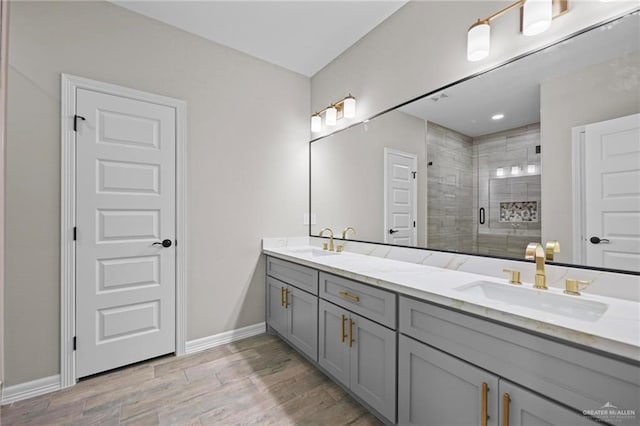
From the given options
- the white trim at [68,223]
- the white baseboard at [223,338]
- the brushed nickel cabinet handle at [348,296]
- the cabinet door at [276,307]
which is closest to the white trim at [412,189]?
the brushed nickel cabinet handle at [348,296]

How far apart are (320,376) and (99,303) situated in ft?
5.51

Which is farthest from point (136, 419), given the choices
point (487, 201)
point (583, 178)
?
point (583, 178)

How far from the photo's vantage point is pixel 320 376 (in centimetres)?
202

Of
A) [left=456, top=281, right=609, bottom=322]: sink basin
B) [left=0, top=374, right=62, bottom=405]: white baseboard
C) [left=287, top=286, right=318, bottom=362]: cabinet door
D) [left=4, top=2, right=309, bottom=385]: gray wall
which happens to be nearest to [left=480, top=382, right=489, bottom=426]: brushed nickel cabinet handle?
[left=456, top=281, right=609, bottom=322]: sink basin

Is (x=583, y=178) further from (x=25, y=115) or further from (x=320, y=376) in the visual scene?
(x=25, y=115)

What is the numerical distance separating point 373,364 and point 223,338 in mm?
1585

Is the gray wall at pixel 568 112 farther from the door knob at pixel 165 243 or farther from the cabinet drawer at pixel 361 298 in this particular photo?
the door knob at pixel 165 243

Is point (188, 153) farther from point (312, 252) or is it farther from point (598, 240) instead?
point (598, 240)

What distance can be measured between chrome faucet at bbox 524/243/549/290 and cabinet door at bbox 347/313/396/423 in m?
0.70

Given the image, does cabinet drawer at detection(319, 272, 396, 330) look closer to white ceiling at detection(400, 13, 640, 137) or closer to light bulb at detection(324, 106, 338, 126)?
white ceiling at detection(400, 13, 640, 137)

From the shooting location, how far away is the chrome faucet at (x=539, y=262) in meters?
1.27

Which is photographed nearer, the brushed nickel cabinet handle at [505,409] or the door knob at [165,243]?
the brushed nickel cabinet handle at [505,409]

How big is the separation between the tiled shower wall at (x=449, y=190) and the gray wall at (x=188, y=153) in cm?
149

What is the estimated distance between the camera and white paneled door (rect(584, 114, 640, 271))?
43.6 inches
